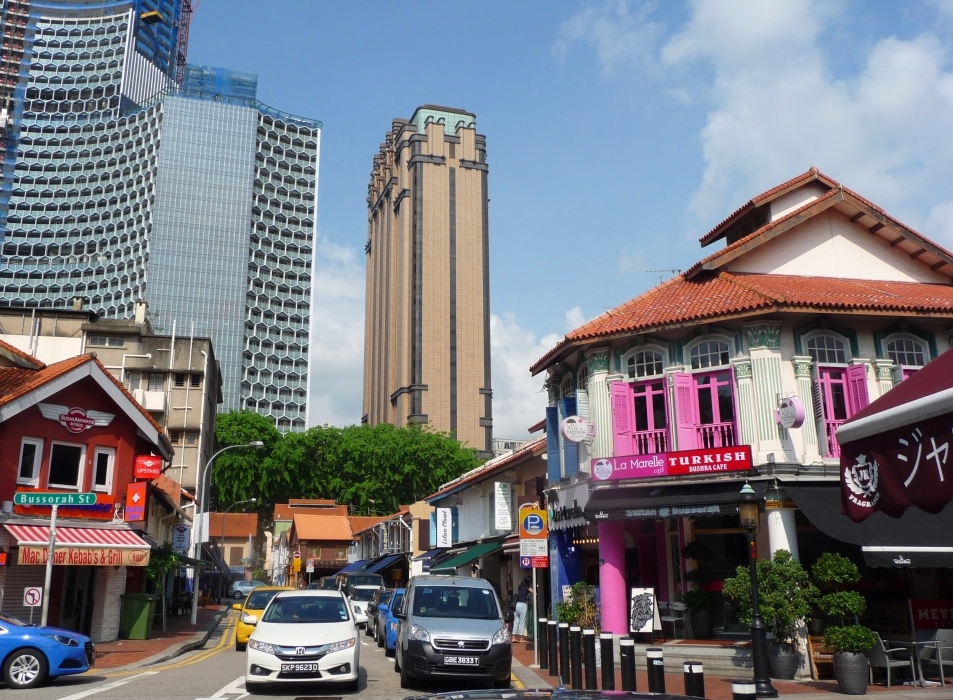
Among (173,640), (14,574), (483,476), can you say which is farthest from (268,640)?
(483,476)

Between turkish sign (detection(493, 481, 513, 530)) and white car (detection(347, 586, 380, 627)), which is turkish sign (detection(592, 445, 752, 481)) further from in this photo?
white car (detection(347, 586, 380, 627))

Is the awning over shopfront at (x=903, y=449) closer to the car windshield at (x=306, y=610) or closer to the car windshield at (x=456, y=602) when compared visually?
the car windshield at (x=456, y=602)

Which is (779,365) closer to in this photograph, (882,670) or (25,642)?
(882,670)

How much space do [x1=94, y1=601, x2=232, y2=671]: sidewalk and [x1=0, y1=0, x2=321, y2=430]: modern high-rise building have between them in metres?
98.0

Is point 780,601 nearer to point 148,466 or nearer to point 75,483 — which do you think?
point 148,466

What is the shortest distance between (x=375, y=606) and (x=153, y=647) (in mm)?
7510

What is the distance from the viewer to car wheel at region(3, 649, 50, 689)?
14.4 metres

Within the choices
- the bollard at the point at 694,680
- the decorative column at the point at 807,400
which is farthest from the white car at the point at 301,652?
the decorative column at the point at 807,400

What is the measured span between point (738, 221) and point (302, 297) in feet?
424

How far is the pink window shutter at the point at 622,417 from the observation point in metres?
21.7

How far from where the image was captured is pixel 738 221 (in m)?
25.7

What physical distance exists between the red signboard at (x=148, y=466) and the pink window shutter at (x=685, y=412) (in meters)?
14.8

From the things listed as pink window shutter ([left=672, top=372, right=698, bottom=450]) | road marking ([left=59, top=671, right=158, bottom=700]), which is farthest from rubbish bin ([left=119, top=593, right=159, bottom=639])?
pink window shutter ([left=672, top=372, right=698, bottom=450])

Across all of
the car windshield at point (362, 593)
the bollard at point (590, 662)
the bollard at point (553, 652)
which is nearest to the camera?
the bollard at point (590, 662)
